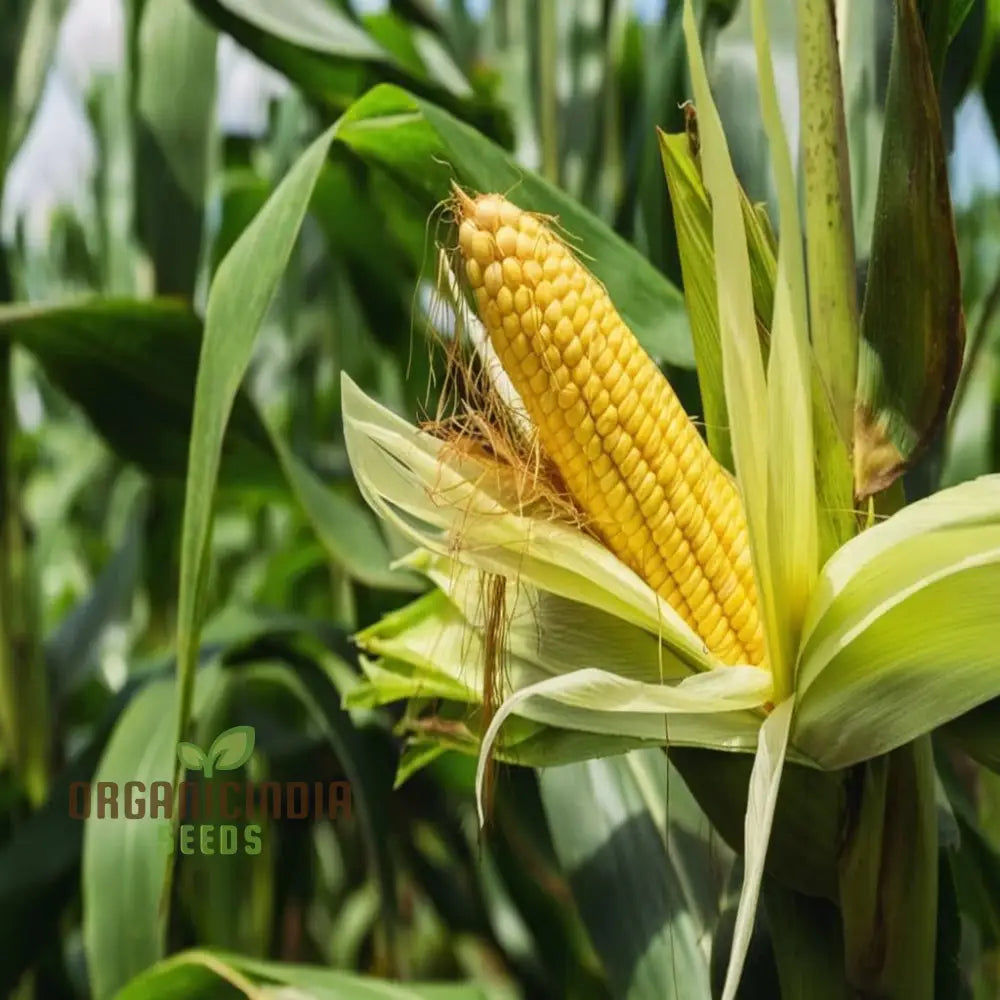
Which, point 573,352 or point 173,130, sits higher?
point 173,130

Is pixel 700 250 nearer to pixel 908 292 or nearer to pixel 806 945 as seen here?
pixel 908 292

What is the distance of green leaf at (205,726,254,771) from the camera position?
1.80ft

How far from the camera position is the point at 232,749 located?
0.56 m

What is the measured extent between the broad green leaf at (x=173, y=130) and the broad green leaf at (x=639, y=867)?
17.7 inches

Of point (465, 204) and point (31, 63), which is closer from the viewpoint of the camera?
point (465, 204)

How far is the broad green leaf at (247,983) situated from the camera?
0.42m

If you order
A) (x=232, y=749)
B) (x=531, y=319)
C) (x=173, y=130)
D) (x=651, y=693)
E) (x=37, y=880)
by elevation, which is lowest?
(x=37, y=880)

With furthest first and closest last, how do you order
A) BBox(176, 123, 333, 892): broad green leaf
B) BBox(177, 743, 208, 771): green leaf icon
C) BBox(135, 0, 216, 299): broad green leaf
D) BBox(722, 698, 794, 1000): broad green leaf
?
BBox(135, 0, 216, 299): broad green leaf → BBox(177, 743, 208, 771): green leaf icon → BBox(176, 123, 333, 892): broad green leaf → BBox(722, 698, 794, 1000): broad green leaf

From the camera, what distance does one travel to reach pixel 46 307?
57 centimetres

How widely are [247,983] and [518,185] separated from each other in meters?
0.30

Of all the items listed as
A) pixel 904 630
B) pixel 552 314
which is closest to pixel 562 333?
pixel 552 314

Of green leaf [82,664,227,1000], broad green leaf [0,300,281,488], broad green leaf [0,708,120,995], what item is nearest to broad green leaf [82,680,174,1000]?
green leaf [82,664,227,1000]

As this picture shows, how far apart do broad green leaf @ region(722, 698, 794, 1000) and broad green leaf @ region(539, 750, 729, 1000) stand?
0.48 ft

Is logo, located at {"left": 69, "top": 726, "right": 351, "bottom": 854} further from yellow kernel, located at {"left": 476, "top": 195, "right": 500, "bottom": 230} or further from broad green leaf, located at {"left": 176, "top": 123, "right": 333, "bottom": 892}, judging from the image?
yellow kernel, located at {"left": 476, "top": 195, "right": 500, "bottom": 230}
